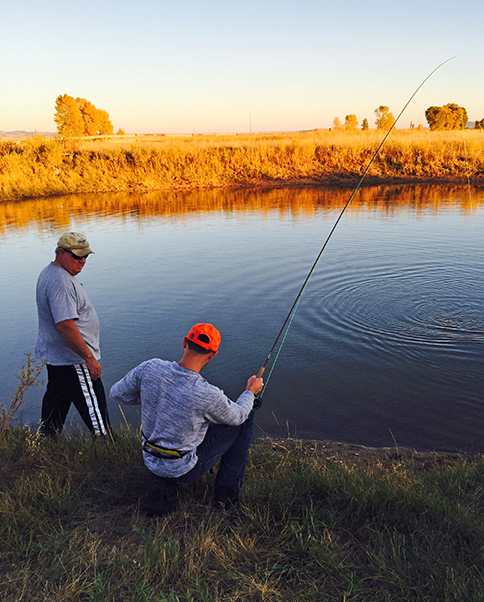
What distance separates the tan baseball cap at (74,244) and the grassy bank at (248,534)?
1.49m

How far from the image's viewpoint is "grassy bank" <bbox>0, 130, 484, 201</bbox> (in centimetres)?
2628

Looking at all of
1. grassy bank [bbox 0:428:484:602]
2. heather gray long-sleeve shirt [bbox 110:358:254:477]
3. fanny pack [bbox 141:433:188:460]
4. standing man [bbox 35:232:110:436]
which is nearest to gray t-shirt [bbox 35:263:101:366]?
standing man [bbox 35:232:110:436]

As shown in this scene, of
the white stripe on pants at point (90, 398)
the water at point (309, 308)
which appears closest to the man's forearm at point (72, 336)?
the white stripe on pants at point (90, 398)

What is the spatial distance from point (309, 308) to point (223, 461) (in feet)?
16.9

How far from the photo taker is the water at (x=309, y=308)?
17.0 ft

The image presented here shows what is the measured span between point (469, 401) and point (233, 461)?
10.3 feet

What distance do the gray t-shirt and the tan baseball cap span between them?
0.57 feet

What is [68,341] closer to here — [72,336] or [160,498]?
[72,336]

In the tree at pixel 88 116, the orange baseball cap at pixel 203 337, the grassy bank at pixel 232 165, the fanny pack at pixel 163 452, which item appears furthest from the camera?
the tree at pixel 88 116

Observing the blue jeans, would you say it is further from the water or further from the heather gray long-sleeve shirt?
the water

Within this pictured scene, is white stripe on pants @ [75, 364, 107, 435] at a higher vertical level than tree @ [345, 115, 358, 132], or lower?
lower

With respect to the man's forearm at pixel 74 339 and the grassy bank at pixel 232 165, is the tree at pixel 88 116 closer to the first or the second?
the grassy bank at pixel 232 165

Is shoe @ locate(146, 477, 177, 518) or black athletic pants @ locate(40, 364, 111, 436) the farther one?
black athletic pants @ locate(40, 364, 111, 436)

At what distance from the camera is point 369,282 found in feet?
30.4
